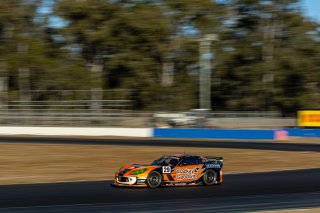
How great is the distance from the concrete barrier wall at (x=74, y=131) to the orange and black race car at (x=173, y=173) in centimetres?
2275

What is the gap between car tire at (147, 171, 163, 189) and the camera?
48.4ft

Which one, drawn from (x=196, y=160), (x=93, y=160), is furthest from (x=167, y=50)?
(x=196, y=160)

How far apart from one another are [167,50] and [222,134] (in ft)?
88.0

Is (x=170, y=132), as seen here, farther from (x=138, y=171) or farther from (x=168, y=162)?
(x=138, y=171)

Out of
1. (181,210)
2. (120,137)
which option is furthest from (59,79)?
(181,210)

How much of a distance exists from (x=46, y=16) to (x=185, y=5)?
15.3m

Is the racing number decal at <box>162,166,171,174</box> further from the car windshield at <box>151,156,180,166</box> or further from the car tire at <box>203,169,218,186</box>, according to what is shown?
the car tire at <box>203,169,218,186</box>

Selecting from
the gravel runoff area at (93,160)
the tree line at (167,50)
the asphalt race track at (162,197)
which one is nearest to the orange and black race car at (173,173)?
the asphalt race track at (162,197)

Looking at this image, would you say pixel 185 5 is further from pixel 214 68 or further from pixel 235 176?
pixel 235 176

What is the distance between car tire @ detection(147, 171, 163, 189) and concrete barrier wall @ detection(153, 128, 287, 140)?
21874 millimetres

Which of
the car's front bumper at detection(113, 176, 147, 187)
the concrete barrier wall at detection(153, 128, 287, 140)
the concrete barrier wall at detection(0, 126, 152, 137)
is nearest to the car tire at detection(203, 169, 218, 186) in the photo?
the car's front bumper at detection(113, 176, 147, 187)

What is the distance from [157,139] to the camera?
A: 3612cm

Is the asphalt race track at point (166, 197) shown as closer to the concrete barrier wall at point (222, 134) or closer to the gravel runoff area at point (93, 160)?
the gravel runoff area at point (93, 160)

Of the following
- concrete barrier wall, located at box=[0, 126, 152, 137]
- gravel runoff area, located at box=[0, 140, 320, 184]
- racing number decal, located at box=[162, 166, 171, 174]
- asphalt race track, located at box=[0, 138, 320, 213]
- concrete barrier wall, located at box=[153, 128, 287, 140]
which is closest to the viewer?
asphalt race track, located at box=[0, 138, 320, 213]
